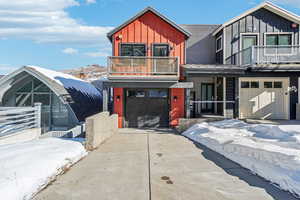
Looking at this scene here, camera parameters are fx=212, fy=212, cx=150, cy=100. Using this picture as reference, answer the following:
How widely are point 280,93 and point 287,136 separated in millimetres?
7288

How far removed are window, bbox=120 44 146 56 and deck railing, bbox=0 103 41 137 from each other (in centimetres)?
581

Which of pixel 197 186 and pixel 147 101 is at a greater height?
pixel 147 101

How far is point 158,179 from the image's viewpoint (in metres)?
4.68

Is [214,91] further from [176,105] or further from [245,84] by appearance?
[176,105]

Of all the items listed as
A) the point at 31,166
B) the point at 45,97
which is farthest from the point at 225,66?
the point at 45,97

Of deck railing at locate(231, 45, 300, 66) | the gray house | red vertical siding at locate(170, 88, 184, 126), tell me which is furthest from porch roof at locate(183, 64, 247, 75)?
red vertical siding at locate(170, 88, 184, 126)

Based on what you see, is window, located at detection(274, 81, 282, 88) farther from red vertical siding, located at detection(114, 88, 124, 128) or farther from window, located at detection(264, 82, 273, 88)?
red vertical siding, located at detection(114, 88, 124, 128)

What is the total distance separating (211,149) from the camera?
7.55 metres

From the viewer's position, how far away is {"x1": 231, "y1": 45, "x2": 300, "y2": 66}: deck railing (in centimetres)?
1202

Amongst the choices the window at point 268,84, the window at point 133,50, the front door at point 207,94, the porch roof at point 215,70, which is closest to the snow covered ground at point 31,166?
the porch roof at point 215,70

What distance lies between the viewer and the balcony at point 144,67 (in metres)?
11.8

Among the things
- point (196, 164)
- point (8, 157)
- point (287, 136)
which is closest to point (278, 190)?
point (196, 164)

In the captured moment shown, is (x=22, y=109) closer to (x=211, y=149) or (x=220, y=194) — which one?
(x=211, y=149)

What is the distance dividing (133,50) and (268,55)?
8002 millimetres
